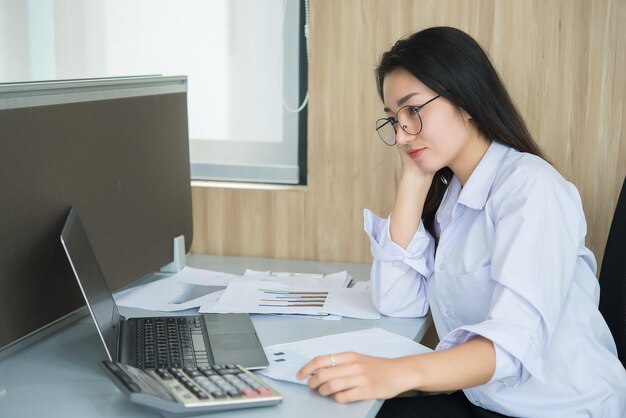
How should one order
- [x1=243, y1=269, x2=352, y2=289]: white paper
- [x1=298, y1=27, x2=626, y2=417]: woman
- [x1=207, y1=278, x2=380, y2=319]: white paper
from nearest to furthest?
[x1=298, y1=27, x2=626, y2=417]: woman < [x1=207, y1=278, x2=380, y2=319]: white paper < [x1=243, y1=269, x2=352, y2=289]: white paper

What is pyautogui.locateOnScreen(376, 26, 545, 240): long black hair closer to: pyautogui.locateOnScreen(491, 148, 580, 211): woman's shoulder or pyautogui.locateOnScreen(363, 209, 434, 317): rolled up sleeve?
pyautogui.locateOnScreen(491, 148, 580, 211): woman's shoulder

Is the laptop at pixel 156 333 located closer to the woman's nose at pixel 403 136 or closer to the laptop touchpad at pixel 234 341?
the laptop touchpad at pixel 234 341

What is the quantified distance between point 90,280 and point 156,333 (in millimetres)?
151

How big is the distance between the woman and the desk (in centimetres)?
4

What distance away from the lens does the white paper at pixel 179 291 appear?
1633 millimetres

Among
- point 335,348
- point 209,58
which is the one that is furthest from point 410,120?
point 209,58

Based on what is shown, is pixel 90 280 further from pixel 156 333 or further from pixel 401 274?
pixel 401 274

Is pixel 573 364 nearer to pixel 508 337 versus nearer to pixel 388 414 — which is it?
pixel 508 337

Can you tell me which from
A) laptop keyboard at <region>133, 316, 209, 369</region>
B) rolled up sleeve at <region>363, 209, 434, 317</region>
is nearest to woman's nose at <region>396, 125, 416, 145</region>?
rolled up sleeve at <region>363, 209, 434, 317</region>

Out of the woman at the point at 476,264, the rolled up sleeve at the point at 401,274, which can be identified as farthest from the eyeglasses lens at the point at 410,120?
the rolled up sleeve at the point at 401,274

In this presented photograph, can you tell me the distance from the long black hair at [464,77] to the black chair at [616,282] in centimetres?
23

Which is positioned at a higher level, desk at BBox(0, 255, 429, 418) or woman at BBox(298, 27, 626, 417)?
woman at BBox(298, 27, 626, 417)

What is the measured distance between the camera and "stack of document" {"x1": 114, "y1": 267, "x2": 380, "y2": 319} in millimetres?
1588

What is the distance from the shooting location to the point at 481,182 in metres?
1.48
